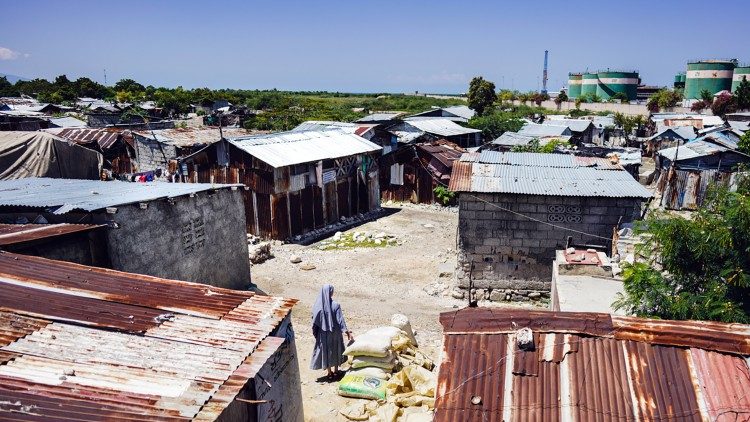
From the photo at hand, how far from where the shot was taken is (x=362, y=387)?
7.77m

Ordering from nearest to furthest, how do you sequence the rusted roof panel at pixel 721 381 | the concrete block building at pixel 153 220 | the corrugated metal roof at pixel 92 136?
the rusted roof panel at pixel 721 381, the concrete block building at pixel 153 220, the corrugated metal roof at pixel 92 136

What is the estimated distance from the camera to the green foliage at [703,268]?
240 inches

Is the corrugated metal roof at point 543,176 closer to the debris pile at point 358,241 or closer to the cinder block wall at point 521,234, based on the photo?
the cinder block wall at point 521,234

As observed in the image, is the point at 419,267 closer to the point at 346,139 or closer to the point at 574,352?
the point at 346,139

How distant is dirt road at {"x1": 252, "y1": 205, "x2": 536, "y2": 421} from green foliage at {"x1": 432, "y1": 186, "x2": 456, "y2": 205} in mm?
2553

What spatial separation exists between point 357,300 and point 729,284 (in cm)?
793

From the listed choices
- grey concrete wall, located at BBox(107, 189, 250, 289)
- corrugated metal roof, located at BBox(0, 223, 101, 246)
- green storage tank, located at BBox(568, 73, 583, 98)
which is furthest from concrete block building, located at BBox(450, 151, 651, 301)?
green storage tank, located at BBox(568, 73, 583, 98)

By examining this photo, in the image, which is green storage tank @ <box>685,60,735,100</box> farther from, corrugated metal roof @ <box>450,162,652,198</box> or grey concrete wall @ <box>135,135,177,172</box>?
grey concrete wall @ <box>135,135,177,172</box>

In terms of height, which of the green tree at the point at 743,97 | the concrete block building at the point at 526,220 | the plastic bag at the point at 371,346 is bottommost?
the plastic bag at the point at 371,346

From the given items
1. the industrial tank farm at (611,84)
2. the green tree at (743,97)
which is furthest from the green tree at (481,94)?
the industrial tank farm at (611,84)

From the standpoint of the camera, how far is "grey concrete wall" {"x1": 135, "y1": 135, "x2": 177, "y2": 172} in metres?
22.4

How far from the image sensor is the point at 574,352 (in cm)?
453

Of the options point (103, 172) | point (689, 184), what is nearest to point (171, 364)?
point (103, 172)

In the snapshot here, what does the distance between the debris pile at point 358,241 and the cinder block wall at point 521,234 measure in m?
4.94
